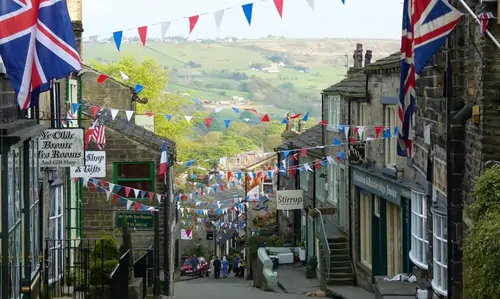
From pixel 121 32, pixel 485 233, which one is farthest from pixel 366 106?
pixel 485 233

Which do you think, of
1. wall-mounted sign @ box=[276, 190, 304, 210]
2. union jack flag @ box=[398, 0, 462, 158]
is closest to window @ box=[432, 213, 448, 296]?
union jack flag @ box=[398, 0, 462, 158]

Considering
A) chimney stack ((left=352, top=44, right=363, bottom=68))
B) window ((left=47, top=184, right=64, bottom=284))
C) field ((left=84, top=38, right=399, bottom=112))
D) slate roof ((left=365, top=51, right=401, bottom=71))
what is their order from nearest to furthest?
1. window ((left=47, top=184, right=64, bottom=284))
2. slate roof ((left=365, top=51, right=401, bottom=71))
3. chimney stack ((left=352, top=44, right=363, bottom=68))
4. field ((left=84, top=38, right=399, bottom=112))

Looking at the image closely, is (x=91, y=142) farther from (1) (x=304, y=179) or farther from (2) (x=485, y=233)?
(2) (x=485, y=233)

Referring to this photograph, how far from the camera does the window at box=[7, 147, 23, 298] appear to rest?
13.1m

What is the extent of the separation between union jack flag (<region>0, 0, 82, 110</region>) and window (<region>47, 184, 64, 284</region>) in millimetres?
7302

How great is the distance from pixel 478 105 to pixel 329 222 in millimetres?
23298

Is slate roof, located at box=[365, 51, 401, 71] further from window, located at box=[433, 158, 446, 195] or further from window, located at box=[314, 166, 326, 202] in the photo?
window, located at box=[433, 158, 446, 195]


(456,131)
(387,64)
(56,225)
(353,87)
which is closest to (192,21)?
(456,131)

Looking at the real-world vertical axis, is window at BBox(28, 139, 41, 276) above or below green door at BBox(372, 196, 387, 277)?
above

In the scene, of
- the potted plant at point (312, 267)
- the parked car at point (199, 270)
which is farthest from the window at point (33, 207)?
the parked car at point (199, 270)

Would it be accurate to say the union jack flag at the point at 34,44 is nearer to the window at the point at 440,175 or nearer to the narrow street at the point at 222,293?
the window at the point at 440,175

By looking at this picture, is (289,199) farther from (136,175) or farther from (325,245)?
(136,175)

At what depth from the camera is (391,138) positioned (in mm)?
28391

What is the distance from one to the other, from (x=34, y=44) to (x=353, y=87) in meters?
21.2
